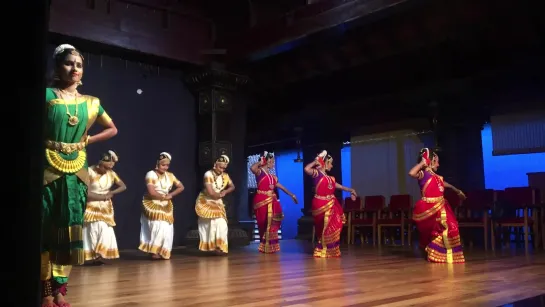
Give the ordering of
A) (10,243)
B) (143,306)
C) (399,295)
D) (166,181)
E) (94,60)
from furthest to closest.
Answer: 1. (94,60)
2. (166,181)
3. (399,295)
4. (143,306)
5. (10,243)

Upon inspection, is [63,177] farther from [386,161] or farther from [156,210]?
[386,161]

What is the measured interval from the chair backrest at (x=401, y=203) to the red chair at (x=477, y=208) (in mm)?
865

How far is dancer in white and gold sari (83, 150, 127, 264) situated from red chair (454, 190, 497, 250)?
4371 millimetres

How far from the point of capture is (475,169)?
26.6 ft

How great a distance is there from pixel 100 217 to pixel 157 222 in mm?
644

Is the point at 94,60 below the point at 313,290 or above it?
above

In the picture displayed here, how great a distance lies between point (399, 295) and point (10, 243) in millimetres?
2263

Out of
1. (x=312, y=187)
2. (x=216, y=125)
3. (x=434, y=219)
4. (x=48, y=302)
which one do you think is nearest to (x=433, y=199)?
(x=434, y=219)

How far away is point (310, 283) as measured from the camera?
129 inches

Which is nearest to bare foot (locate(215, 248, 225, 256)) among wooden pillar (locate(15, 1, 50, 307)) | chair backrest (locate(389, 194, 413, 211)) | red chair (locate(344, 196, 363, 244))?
red chair (locate(344, 196, 363, 244))

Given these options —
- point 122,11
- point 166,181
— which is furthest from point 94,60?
point 166,181

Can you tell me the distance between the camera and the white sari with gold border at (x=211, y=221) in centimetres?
599

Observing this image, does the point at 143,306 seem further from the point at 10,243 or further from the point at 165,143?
the point at 165,143

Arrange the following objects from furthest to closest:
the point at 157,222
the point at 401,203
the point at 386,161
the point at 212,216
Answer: the point at 386,161 < the point at 401,203 < the point at 212,216 < the point at 157,222
